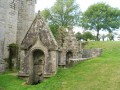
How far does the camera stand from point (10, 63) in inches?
1193

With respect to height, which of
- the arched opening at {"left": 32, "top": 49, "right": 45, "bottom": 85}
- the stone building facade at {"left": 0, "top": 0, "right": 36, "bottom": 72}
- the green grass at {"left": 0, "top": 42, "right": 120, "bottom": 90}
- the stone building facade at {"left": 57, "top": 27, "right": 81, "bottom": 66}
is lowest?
the green grass at {"left": 0, "top": 42, "right": 120, "bottom": 90}

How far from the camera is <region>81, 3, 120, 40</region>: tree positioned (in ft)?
222

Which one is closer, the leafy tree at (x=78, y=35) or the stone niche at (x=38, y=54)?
the stone niche at (x=38, y=54)

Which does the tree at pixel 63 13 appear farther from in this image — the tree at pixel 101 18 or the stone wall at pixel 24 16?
the stone wall at pixel 24 16

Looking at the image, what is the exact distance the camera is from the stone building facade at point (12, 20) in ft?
93.5

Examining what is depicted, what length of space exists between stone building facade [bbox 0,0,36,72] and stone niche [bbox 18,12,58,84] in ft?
16.7

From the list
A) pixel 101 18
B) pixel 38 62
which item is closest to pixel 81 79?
pixel 38 62

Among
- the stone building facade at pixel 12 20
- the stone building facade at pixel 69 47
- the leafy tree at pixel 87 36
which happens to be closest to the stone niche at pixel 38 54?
the stone building facade at pixel 12 20

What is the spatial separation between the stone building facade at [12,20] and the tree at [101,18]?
3283 cm

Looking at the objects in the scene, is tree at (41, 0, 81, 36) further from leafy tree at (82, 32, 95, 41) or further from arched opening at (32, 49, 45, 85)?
arched opening at (32, 49, 45, 85)

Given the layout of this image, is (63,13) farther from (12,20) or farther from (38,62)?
(38,62)

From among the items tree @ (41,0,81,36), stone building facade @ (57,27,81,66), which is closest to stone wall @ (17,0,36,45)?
stone building facade @ (57,27,81,66)

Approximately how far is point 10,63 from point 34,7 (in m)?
8.88

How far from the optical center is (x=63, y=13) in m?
60.9
